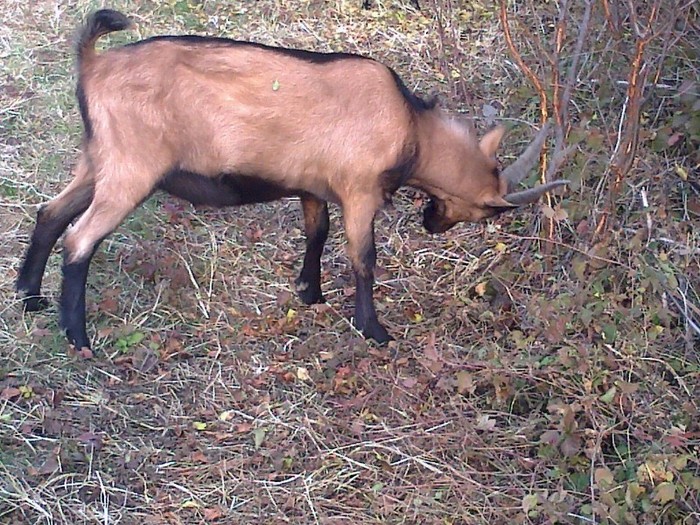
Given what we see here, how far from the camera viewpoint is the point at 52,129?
19.1 ft

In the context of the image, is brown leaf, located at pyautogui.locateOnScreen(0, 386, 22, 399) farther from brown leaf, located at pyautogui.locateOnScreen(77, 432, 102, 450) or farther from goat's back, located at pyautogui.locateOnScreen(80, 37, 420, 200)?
goat's back, located at pyautogui.locateOnScreen(80, 37, 420, 200)

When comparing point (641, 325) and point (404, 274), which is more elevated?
point (641, 325)

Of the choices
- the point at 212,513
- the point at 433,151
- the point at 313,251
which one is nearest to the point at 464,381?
the point at 212,513

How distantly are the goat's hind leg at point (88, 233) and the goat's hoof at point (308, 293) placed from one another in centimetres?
96

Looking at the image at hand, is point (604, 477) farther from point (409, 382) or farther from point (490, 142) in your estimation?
point (490, 142)

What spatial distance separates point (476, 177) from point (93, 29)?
5.79ft

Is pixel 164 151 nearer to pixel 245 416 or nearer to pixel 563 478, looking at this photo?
pixel 245 416

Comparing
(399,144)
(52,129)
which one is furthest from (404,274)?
(52,129)

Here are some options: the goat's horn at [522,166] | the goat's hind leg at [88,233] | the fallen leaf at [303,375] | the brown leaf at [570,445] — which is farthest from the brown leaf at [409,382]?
the goat's hind leg at [88,233]

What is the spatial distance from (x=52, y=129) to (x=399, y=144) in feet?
8.45

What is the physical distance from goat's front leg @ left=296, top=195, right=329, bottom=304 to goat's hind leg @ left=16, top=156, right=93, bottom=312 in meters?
1.01

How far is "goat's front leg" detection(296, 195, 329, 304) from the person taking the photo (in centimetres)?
462

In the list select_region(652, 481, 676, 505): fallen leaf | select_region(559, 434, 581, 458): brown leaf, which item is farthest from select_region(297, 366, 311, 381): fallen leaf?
select_region(652, 481, 676, 505): fallen leaf

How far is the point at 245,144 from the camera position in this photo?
408cm
